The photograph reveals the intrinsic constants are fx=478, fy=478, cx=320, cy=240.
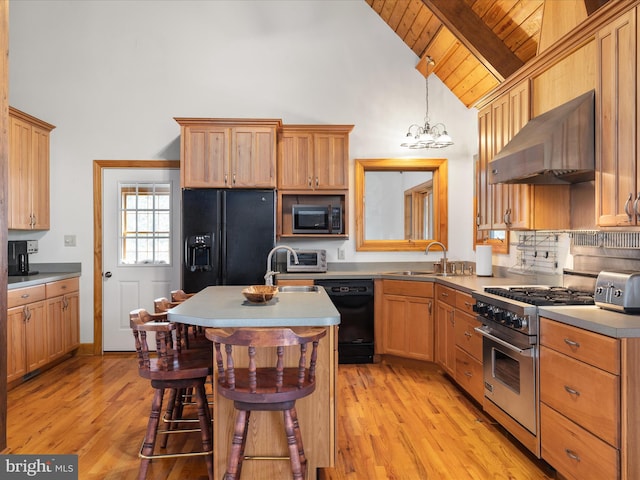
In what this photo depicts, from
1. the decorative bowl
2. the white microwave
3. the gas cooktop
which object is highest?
the white microwave

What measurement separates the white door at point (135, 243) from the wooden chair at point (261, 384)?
3173 millimetres

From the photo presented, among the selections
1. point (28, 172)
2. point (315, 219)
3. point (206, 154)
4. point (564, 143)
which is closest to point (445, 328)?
point (315, 219)

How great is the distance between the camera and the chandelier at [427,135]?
449 centimetres

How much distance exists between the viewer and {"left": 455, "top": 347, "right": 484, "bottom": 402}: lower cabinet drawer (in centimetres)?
331

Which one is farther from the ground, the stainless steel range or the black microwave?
the black microwave

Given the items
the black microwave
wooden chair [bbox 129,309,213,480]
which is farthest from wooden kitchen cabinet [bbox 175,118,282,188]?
wooden chair [bbox 129,309,213,480]

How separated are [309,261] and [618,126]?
308cm

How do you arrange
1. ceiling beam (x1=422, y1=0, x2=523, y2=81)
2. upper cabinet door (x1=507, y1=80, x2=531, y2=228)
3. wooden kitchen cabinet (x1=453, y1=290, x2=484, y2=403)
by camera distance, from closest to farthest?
upper cabinet door (x1=507, y1=80, x2=531, y2=228) → wooden kitchen cabinet (x1=453, y1=290, x2=484, y2=403) → ceiling beam (x1=422, y1=0, x2=523, y2=81)

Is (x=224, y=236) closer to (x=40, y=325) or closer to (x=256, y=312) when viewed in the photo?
(x=40, y=325)

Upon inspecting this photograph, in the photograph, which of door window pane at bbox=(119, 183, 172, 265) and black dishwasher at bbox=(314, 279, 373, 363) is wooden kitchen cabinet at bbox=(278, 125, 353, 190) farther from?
door window pane at bbox=(119, 183, 172, 265)

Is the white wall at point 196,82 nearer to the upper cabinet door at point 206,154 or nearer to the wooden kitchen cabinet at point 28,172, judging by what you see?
the wooden kitchen cabinet at point 28,172

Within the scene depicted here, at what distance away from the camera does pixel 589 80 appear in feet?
8.45

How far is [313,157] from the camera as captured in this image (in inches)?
193

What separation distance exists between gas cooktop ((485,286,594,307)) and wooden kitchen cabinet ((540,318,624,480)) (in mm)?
146
